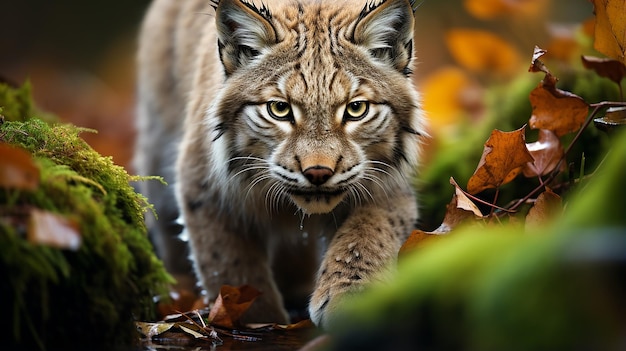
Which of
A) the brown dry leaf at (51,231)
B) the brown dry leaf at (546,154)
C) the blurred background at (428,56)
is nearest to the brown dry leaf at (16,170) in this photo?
the brown dry leaf at (51,231)

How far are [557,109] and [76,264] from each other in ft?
7.44

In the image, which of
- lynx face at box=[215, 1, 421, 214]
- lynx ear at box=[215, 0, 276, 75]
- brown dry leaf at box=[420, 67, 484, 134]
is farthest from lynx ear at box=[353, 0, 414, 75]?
brown dry leaf at box=[420, 67, 484, 134]

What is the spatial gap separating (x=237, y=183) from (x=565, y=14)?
26.0 ft

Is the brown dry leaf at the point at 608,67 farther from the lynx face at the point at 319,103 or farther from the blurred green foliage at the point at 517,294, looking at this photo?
the blurred green foliage at the point at 517,294

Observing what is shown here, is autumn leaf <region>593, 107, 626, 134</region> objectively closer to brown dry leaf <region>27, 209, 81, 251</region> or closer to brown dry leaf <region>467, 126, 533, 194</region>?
brown dry leaf <region>467, 126, 533, 194</region>

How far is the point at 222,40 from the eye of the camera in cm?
371

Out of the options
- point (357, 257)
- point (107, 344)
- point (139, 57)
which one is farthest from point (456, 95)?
point (107, 344)

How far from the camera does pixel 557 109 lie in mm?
3494

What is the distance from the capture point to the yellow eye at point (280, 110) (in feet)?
11.3

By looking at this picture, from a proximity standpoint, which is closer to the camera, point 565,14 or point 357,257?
point 357,257

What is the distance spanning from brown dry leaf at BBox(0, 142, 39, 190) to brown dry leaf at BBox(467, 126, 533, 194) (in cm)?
187

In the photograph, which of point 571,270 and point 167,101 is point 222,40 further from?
point 571,270

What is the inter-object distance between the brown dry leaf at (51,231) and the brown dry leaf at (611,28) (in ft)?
7.92

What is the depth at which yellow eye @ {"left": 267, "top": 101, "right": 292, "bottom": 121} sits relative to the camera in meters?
3.46
